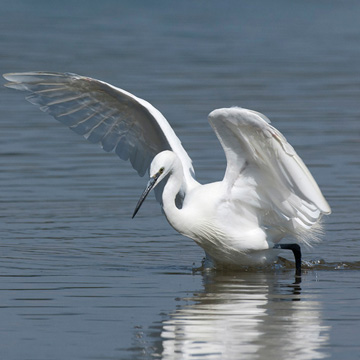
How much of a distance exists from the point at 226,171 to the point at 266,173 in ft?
1.31

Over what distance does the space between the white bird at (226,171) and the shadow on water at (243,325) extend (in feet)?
1.80

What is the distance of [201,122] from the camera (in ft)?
62.4

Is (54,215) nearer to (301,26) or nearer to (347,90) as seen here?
(347,90)

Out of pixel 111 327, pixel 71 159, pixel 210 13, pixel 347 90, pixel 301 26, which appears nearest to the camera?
pixel 111 327

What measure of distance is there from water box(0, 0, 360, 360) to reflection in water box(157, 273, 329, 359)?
17 millimetres

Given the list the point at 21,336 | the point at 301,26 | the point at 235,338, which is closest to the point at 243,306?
the point at 235,338

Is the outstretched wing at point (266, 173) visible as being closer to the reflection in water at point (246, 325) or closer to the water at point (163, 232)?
the water at point (163, 232)

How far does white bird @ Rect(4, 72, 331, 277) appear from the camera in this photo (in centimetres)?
1039

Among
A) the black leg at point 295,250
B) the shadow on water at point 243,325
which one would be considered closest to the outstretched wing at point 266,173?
the black leg at point 295,250

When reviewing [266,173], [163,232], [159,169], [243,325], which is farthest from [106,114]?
[243,325]

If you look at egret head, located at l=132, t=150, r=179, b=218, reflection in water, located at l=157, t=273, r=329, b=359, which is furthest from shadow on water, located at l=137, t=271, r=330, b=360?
egret head, located at l=132, t=150, r=179, b=218

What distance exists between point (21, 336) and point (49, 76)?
416cm

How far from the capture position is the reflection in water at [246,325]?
833 centimetres

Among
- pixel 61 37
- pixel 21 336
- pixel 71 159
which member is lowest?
pixel 21 336
